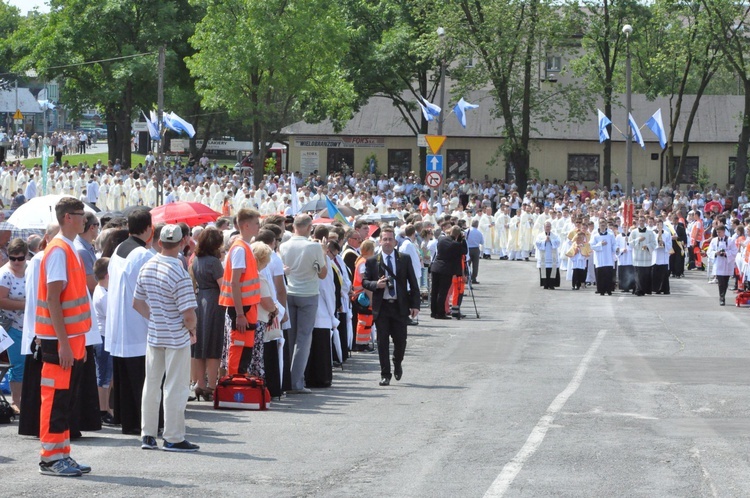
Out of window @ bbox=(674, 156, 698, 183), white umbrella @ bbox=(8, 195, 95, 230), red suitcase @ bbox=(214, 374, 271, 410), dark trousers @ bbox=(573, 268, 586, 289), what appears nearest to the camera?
red suitcase @ bbox=(214, 374, 271, 410)

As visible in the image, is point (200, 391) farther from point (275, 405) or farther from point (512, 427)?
point (512, 427)

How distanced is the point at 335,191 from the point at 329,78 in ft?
29.4

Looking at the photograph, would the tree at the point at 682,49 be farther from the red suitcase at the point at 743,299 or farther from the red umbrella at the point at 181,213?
the red umbrella at the point at 181,213

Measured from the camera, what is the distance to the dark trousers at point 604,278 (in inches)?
1185

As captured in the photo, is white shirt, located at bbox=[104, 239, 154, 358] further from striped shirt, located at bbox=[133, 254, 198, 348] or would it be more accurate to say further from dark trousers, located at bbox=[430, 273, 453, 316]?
dark trousers, located at bbox=[430, 273, 453, 316]

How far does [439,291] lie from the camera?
23844 millimetres

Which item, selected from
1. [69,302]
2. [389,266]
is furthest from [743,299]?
[69,302]

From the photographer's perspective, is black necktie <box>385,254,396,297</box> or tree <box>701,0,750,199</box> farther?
tree <box>701,0,750,199</box>

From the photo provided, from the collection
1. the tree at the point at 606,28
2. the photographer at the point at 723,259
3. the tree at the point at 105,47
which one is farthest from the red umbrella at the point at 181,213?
the tree at the point at 105,47

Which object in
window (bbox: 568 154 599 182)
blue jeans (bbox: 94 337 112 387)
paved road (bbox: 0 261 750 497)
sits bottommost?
paved road (bbox: 0 261 750 497)

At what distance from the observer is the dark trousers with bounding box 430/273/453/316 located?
23.6 metres

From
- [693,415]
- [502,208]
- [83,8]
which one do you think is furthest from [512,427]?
[83,8]

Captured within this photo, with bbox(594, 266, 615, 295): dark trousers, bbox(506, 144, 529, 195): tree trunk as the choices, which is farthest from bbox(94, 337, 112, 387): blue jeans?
bbox(506, 144, 529, 195): tree trunk

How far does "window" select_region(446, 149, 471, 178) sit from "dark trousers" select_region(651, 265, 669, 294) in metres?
39.7
